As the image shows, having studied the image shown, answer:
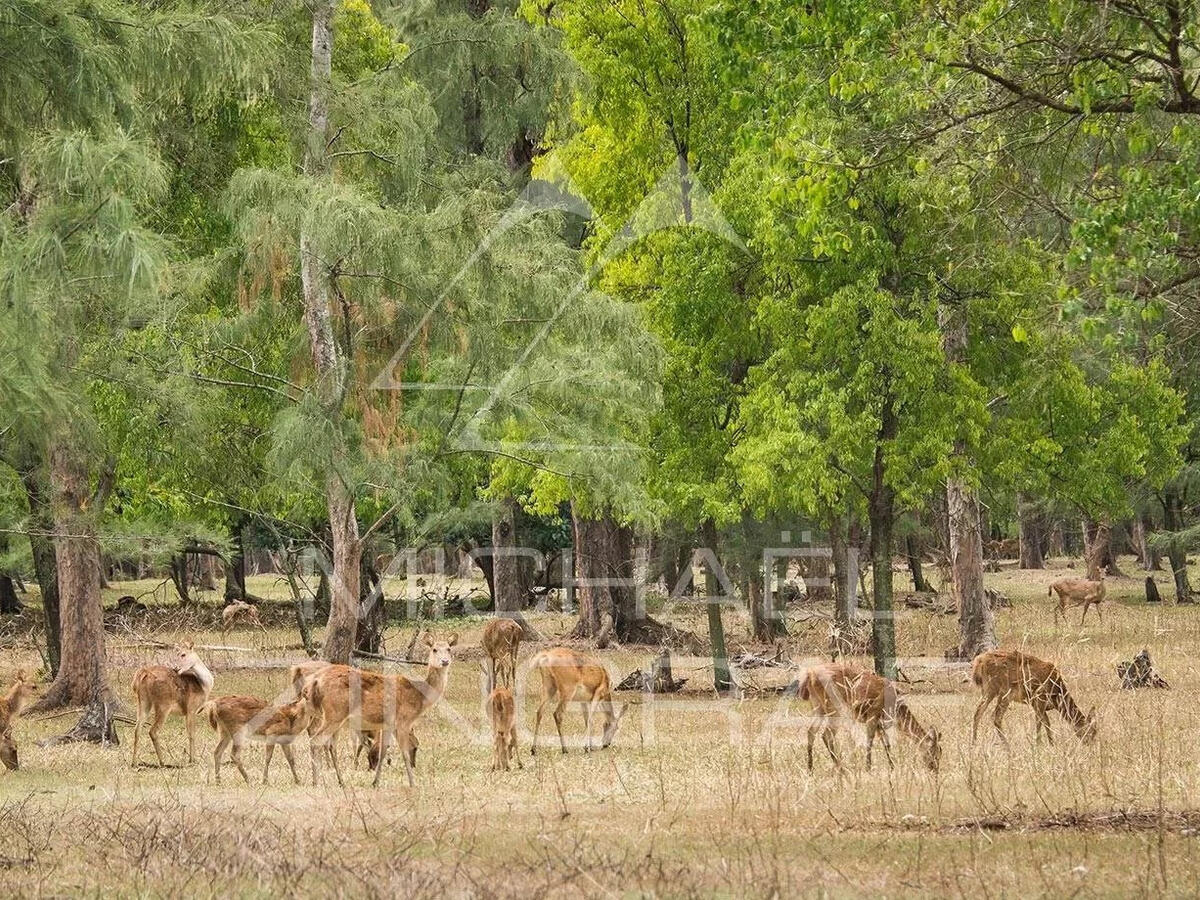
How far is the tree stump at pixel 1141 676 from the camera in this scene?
63.9 feet

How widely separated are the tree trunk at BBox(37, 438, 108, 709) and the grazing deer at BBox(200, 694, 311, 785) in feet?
10.3

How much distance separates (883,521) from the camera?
19750 mm

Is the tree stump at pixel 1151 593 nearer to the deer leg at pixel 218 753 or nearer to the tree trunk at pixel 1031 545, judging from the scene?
the tree trunk at pixel 1031 545

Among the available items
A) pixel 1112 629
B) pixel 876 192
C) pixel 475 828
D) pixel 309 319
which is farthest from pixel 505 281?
pixel 1112 629

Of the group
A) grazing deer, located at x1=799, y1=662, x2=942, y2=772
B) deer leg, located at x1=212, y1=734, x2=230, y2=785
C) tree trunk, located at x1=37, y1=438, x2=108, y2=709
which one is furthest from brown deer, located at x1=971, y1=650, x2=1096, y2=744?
tree trunk, located at x1=37, y1=438, x2=108, y2=709

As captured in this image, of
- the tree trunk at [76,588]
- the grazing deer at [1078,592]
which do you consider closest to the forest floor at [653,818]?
the tree trunk at [76,588]

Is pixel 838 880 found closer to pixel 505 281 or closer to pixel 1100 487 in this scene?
pixel 505 281

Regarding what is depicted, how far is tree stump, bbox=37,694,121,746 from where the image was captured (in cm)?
1638

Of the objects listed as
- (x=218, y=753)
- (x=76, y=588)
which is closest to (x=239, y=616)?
(x=76, y=588)

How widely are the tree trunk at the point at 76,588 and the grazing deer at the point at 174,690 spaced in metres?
1.67

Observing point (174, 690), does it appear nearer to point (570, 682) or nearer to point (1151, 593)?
point (570, 682)

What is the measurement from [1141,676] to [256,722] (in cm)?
1227

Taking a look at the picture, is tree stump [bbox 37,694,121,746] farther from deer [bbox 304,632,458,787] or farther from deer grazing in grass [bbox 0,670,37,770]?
deer [bbox 304,632,458,787]

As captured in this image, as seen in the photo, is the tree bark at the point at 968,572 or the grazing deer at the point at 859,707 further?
the tree bark at the point at 968,572
